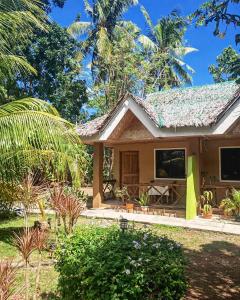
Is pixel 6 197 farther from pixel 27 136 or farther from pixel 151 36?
pixel 151 36

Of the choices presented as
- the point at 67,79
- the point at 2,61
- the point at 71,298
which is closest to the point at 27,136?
the point at 2,61

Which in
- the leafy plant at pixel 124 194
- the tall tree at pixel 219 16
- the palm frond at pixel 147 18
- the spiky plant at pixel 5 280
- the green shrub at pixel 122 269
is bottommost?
the green shrub at pixel 122 269

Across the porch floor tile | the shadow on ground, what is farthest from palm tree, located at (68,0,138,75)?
the shadow on ground

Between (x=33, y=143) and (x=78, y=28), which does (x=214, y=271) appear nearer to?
(x=33, y=143)

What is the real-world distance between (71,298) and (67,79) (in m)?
20.3

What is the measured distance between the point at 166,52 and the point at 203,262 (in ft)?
83.4

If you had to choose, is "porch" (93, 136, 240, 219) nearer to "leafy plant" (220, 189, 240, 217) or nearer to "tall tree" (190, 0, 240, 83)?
"leafy plant" (220, 189, 240, 217)

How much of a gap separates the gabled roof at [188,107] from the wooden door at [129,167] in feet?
9.00

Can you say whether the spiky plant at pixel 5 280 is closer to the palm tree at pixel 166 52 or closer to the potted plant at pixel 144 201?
the potted plant at pixel 144 201

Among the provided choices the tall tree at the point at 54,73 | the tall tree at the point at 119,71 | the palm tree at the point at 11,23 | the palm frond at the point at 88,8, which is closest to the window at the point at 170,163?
the palm tree at the point at 11,23

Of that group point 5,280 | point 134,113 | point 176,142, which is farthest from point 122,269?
point 176,142

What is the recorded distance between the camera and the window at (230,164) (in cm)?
1388

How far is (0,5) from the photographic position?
29.3ft

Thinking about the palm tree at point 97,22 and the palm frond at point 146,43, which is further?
the palm frond at point 146,43
